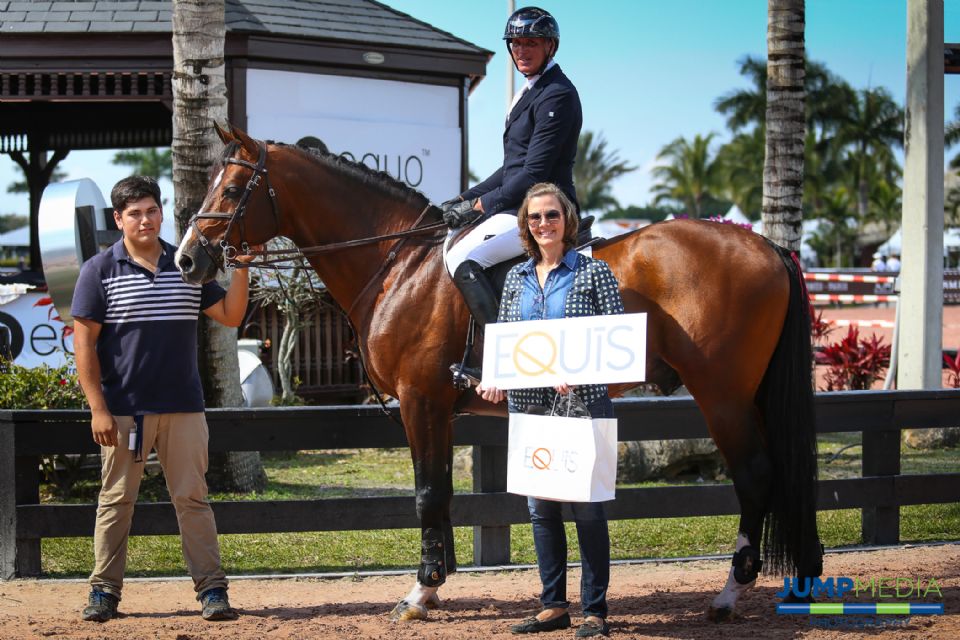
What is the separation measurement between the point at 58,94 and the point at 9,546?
8.01 m

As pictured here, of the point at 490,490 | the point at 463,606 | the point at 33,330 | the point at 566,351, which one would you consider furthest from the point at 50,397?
the point at 566,351

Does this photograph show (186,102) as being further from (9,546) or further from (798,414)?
(798,414)

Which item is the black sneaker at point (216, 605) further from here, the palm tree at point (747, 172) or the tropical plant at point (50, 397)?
the palm tree at point (747, 172)

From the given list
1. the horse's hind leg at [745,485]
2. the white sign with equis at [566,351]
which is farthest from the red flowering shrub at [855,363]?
the white sign with equis at [566,351]

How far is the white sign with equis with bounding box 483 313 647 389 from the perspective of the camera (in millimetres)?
4504

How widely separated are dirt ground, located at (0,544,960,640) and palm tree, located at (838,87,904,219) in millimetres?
62196

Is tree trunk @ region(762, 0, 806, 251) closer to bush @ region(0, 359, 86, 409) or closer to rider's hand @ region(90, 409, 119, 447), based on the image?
bush @ region(0, 359, 86, 409)

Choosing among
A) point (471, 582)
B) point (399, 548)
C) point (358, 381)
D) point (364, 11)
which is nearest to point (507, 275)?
point (471, 582)

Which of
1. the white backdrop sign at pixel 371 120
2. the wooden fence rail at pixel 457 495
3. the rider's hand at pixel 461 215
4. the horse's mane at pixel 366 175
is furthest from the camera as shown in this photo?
the white backdrop sign at pixel 371 120

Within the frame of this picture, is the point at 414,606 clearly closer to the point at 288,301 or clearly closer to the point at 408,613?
the point at 408,613

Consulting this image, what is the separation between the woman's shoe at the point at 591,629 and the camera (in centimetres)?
479

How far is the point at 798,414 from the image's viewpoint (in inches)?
212

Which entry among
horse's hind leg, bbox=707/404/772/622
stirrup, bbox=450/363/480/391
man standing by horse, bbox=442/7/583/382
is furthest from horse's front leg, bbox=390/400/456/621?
horse's hind leg, bbox=707/404/772/622

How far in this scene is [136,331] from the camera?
538 centimetres
